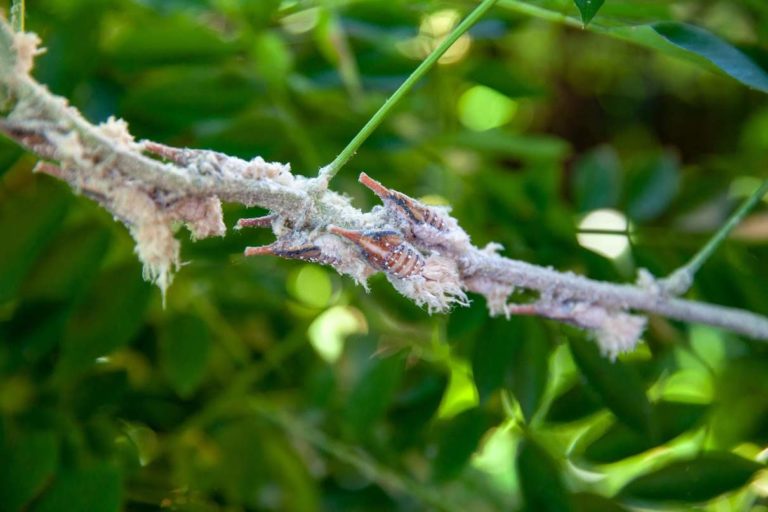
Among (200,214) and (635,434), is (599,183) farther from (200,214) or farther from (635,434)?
(200,214)

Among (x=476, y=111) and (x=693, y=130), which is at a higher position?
(x=693, y=130)

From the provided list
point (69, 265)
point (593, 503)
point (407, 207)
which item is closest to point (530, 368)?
point (593, 503)

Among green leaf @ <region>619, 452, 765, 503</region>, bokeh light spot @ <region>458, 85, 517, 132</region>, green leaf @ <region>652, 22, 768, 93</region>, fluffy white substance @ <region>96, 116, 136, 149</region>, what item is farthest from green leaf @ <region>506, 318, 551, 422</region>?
bokeh light spot @ <region>458, 85, 517, 132</region>

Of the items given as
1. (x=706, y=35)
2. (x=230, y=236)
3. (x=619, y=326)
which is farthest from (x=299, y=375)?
(x=706, y=35)

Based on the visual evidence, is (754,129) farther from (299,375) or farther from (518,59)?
(299,375)

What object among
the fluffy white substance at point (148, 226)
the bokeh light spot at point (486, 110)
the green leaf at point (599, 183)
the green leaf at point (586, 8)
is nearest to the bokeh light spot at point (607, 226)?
the green leaf at point (599, 183)

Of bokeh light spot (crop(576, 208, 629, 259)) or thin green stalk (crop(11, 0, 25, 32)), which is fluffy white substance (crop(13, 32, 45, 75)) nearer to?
thin green stalk (crop(11, 0, 25, 32))
